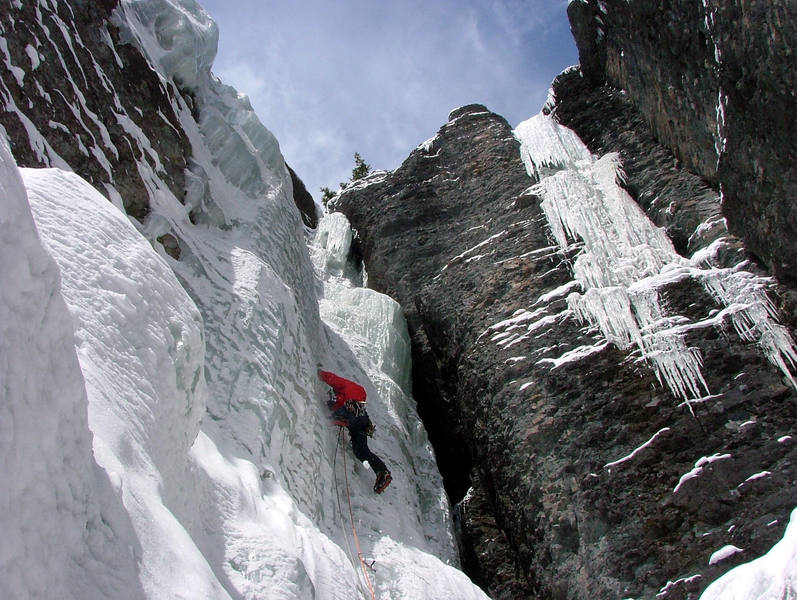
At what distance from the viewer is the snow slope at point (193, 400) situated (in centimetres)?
265

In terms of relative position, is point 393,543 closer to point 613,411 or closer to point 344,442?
point 344,442

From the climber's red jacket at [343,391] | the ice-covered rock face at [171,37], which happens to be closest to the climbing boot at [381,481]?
the climber's red jacket at [343,391]

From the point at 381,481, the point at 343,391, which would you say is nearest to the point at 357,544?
the point at 381,481

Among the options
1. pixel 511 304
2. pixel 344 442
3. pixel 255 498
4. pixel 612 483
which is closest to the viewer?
pixel 255 498

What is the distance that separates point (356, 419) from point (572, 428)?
2.82 m

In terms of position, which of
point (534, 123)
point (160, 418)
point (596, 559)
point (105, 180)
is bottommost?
point (596, 559)

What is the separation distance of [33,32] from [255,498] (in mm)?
5750

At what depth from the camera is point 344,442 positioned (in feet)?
28.5

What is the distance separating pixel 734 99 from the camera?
8680 millimetres

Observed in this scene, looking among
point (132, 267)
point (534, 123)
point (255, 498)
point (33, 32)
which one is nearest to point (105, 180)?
point (33, 32)

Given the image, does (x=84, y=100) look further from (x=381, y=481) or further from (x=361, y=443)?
(x=381, y=481)

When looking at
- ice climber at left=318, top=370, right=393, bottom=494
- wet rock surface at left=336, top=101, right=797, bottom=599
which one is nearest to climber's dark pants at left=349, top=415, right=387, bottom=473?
ice climber at left=318, top=370, right=393, bottom=494

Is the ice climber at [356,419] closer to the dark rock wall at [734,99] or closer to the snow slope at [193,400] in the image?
the snow slope at [193,400]

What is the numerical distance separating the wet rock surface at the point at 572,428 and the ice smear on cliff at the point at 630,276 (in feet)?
0.58
